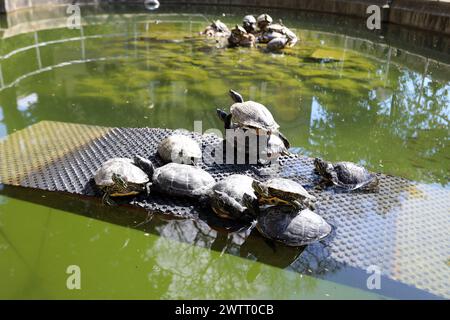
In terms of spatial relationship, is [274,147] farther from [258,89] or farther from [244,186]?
[258,89]

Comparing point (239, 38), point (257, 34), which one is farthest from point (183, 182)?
point (257, 34)

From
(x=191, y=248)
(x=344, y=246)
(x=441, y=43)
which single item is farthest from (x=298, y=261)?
(x=441, y=43)

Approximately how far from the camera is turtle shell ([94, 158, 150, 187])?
127 inches

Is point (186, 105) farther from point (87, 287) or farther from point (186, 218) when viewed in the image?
point (87, 287)

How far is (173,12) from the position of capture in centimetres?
1317

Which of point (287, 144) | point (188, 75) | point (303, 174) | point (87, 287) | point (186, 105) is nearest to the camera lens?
point (87, 287)

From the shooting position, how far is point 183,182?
10.6 feet


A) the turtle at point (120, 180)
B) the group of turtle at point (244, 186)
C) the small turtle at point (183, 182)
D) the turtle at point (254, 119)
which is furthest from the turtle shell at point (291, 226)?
the turtle at point (254, 119)

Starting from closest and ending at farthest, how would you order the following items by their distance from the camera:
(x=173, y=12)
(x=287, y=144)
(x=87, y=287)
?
(x=87, y=287)
(x=287, y=144)
(x=173, y=12)

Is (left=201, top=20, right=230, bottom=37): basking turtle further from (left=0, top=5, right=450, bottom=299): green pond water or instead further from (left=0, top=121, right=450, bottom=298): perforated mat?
(left=0, top=121, right=450, bottom=298): perforated mat

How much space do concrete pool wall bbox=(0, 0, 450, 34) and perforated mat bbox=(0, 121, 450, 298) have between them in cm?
831

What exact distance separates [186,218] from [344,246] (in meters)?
1.16
